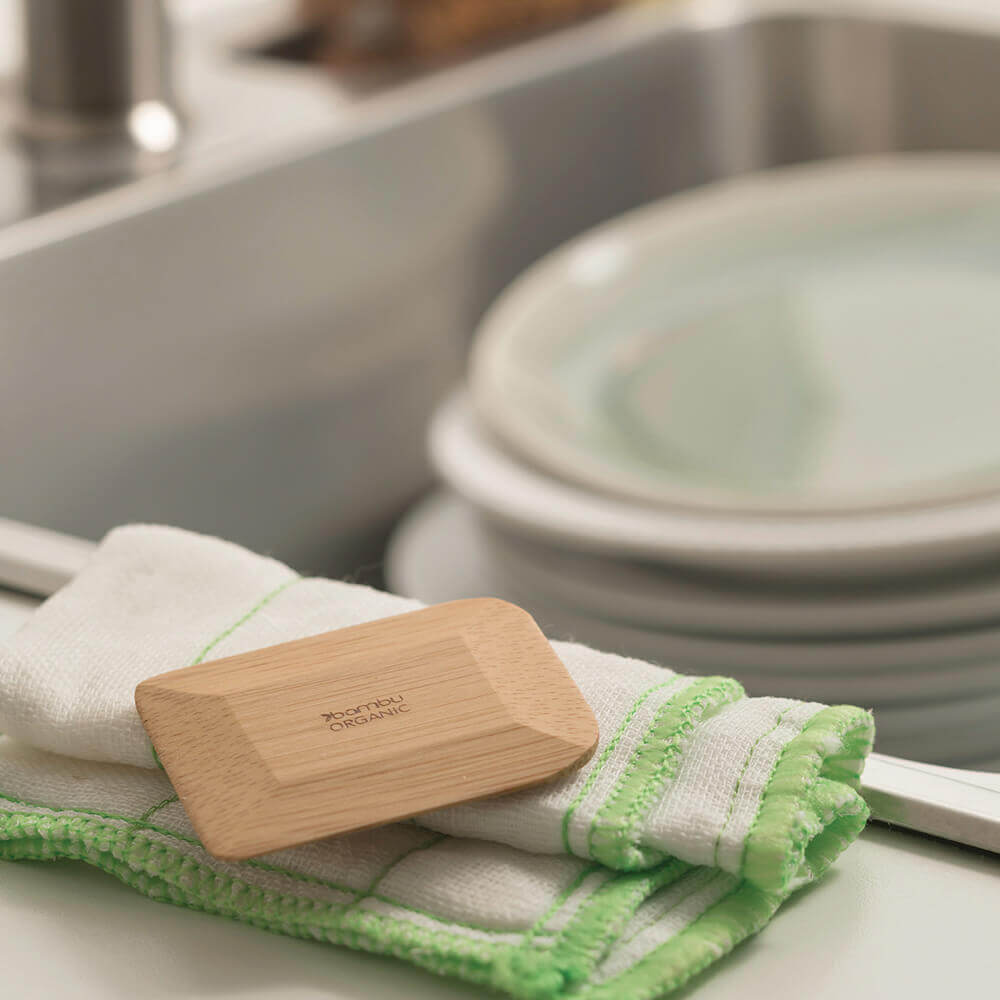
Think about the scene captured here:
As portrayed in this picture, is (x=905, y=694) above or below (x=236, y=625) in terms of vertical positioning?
below

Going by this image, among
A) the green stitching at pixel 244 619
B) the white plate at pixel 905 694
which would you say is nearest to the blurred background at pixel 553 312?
the white plate at pixel 905 694

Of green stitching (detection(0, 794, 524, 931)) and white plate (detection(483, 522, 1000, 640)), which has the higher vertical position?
green stitching (detection(0, 794, 524, 931))

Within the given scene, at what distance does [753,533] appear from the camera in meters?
0.63

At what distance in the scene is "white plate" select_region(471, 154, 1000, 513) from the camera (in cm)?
73

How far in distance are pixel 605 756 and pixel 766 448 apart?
17.0 inches

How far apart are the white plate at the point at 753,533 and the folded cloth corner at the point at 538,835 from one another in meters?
0.22

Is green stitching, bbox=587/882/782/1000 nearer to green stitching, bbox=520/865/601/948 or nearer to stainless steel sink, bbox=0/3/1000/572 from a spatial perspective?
green stitching, bbox=520/865/601/948

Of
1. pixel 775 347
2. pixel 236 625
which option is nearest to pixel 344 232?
pixel 775 347

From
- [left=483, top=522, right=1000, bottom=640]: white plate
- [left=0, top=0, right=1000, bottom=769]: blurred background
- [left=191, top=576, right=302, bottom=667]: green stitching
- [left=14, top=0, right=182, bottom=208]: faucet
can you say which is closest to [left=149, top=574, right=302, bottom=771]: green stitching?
[left=191, top=576, right=302, bottom=667]: green stitching

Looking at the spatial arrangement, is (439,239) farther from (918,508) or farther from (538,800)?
(538,800)

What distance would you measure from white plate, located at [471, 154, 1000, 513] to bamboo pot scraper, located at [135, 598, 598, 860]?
0.28 m

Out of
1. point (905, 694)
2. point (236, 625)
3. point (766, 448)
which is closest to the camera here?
point (236, 625)

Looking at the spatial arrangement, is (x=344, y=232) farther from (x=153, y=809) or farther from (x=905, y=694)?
(x=153, y=809)

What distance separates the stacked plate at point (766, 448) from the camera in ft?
2.00
